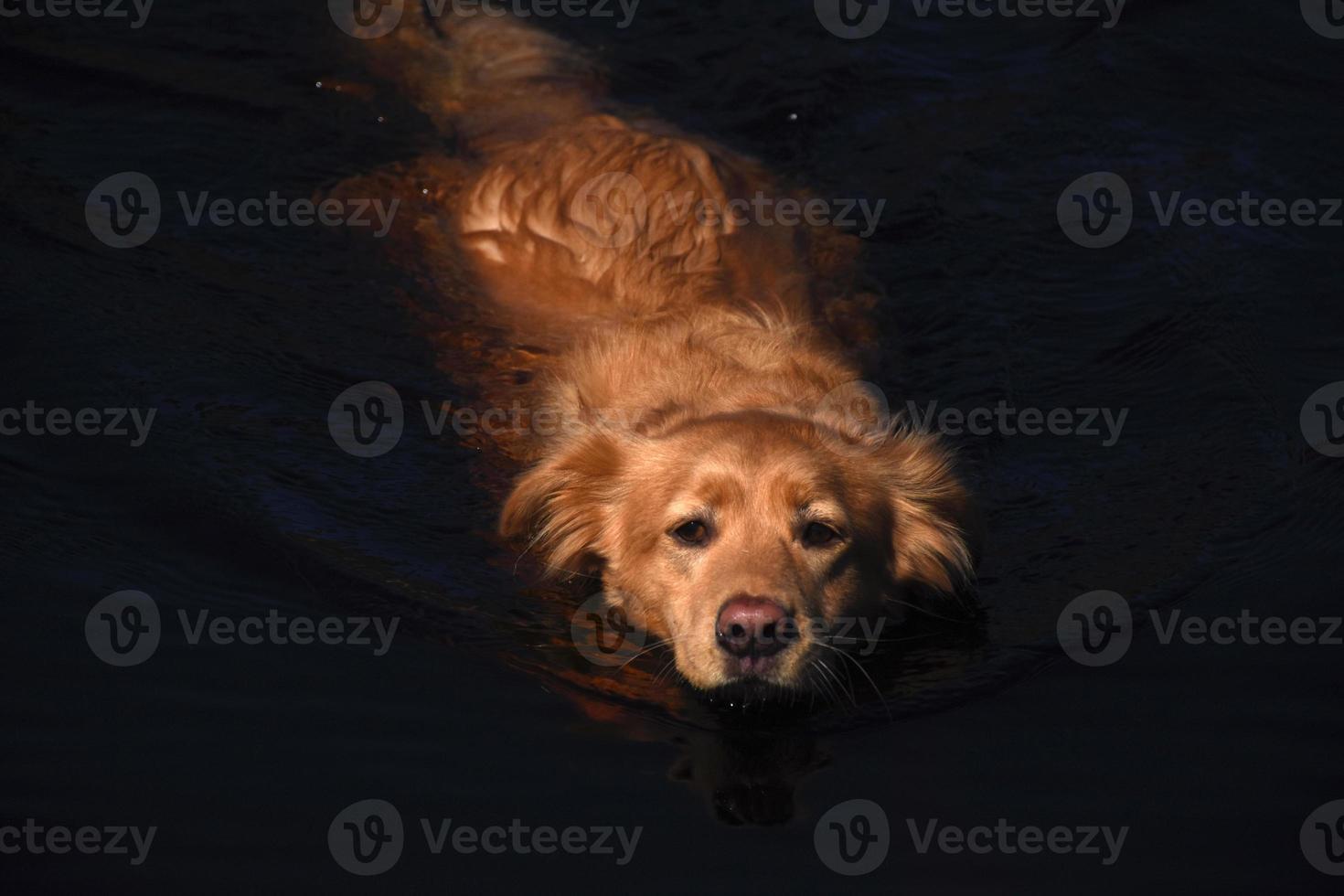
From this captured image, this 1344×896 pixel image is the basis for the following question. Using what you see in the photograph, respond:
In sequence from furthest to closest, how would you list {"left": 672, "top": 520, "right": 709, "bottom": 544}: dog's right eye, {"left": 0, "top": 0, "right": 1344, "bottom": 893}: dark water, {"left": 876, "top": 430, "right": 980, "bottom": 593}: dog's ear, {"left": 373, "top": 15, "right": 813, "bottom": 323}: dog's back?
{"left": 373, "top": 15, "right": 813, "bottom": 323}: dog's back → {"left": 876, "top": 430, "right": 980, "bottom": 593}: dog's ear → {"left": 672, "top": 520, "right": 709, "bottom": 544}: dog's right eye → {"left": 0, "top": 0, "right": 1344, "bottom": 893}: dark water

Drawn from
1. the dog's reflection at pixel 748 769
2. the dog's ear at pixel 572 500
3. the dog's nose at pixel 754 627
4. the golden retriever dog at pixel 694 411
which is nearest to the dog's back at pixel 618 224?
the golden retriever dog at pixel 694 411

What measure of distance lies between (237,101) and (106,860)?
4.94 m

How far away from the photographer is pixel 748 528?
4691 mm

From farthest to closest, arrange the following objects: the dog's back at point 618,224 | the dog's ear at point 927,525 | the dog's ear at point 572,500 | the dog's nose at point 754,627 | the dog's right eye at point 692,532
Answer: the dog's back at point 618,224 → the dog's ear at point 572,500 → the dog's ear at point 927,525 → the dog's right eye at point 692,532 → the dog's nose at point 754,627

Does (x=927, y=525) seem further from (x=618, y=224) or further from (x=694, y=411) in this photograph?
(x=618, y=224)

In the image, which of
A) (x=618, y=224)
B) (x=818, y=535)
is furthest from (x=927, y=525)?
(x=618, y=224)

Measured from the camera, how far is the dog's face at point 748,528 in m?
4.43

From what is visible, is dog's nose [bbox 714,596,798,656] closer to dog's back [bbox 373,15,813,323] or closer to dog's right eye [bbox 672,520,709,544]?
dog's right eye [bbox 672,520,709,544]

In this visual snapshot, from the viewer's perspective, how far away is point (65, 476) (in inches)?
211

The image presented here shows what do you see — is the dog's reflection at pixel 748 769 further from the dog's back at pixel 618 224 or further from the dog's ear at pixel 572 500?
the dog's back at pixel 618 224

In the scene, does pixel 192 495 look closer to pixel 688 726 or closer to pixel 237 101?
pixel 688 726

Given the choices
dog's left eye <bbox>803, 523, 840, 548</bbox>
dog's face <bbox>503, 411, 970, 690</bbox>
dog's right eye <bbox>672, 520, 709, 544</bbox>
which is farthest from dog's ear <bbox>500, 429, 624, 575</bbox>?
dog's left eye <bbox>803, 523, 840, 548</bbox>

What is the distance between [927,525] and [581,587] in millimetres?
1208

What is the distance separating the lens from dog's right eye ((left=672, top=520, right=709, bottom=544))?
15.7 ft
